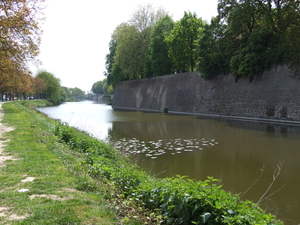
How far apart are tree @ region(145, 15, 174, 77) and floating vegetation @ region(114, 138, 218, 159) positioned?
24.8 meters

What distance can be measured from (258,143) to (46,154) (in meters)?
8.38

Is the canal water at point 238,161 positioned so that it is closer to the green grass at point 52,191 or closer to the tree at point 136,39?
the green grass at point 52,191

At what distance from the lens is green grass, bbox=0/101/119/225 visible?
3027 millimetres

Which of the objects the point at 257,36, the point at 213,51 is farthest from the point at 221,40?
the point at 257,36

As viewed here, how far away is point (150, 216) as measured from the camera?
3.25 m

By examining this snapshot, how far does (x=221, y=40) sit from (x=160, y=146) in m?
17.0

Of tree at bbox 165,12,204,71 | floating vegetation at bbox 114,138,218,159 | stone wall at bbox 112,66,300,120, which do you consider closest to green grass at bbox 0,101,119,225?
floating vegetation at bbox 114,138,218,159

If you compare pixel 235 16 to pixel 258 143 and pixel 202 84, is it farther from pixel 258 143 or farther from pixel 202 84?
pixel 258 143

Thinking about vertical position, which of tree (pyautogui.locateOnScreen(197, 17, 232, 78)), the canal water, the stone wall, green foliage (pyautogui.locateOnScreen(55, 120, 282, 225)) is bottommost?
the canal water

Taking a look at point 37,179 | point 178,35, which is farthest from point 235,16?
point 37,179

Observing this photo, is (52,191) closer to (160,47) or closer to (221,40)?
(221,40)

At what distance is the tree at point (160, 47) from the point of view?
115 ft

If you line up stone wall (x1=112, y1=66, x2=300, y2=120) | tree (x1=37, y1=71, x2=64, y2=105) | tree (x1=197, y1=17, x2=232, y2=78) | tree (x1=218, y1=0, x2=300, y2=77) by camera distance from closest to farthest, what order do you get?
tree (x1=218, y1=0, x2=300, y2=77)
stone wall (x1=112, y1=66, x2=300, y2=120)
tree (x1=197, y1=17, x2=232, y2=78)
tree (x1=37, y1=71, x2=64, y2=105)

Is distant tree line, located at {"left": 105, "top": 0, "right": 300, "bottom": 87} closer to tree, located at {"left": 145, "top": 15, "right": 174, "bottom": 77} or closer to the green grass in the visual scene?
tree, located at {"left": 145, "top": 15, "right": 174, "bottom": 77}
